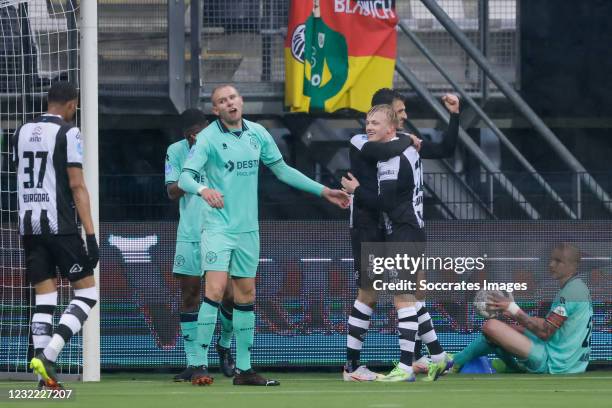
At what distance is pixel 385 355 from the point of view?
11336 mm

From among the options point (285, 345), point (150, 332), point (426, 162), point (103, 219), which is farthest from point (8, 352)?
point (426, 162)

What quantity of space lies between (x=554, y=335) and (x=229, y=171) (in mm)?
3172

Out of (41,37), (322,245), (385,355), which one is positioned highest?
(41,37)

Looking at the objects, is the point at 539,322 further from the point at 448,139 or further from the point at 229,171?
the point at 229,171

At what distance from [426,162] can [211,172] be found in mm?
7867

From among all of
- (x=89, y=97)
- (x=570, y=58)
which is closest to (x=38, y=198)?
(x=89, y=97)

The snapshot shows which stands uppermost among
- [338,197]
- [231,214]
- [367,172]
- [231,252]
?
[367,172]

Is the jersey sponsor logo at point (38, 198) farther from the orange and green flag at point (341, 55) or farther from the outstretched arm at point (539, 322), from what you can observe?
the orange and green flag at point (341, 55)

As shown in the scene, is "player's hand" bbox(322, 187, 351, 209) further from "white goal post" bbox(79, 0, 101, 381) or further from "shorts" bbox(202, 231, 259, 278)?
"white goal post" bbox(79, 0, 101, 381)

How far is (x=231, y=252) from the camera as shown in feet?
29.9

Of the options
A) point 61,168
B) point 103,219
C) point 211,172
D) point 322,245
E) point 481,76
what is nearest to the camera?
point 61,168

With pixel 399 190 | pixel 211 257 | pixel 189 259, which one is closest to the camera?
pixel 211 257

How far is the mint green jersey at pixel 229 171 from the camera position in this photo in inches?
359

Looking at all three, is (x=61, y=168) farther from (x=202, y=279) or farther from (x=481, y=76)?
(x=481, y=76)
